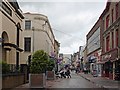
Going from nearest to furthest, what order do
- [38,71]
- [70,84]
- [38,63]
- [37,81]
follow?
1. [37,81]
2. [38,71]
3. [70,84]
4. [38,63]

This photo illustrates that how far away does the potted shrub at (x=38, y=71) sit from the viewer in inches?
1038

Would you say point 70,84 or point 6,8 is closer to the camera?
point 6,8

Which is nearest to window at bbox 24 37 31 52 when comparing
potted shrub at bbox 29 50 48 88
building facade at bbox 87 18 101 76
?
building facade at bbox 87 18 101 76

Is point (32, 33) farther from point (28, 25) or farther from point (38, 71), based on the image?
point (38, 71)

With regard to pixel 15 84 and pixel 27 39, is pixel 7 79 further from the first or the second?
pixel 27 39

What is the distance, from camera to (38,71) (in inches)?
1220

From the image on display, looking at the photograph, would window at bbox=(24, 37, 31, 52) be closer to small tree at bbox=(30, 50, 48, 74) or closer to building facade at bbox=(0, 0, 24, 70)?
building facade at bbox=(0, 0, 24, 70)

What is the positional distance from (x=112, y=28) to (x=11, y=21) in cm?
1618

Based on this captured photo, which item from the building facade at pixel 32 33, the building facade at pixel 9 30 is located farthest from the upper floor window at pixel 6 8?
the building facade at pixel 32 33

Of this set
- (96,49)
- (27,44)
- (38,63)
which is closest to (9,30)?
(38,63)

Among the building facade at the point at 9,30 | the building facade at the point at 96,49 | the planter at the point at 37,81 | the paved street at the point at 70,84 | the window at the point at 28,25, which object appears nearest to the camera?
the planter at the point at 37,81

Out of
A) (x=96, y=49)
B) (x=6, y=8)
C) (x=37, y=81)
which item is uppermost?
(x=6, y=8)

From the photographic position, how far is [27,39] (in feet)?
211

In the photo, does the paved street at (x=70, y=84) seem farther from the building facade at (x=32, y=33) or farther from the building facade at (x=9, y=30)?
the building facade at (x=32, y=33)
